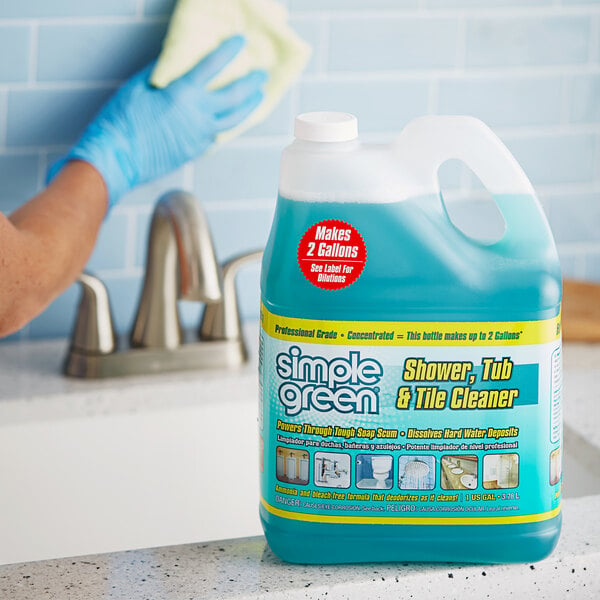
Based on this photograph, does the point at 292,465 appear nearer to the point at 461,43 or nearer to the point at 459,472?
the point at 459,472

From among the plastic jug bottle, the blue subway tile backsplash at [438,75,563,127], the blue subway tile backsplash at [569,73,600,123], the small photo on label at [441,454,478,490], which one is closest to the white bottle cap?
the plastic jug bottle

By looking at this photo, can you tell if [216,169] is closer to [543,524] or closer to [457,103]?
[457,103]

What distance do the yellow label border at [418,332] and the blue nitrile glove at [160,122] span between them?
57cm

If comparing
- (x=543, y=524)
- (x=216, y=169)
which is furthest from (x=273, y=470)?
(x=216, y=169)

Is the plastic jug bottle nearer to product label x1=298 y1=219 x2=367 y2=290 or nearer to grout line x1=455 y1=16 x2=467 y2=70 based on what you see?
product label x1=298 y1=219 x2=367 y2=290

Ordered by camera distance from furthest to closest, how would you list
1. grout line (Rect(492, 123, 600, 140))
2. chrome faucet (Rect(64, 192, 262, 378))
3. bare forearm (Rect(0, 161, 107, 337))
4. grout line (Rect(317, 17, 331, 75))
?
grout line (Rect(492, 123, 600, 140)) < grout line (Rect(317, 17, 331, 75)) < chrome faucet (Rect(64, 192, 262, 378)) < bare forearm (Rect(0, 161, 107, 337))

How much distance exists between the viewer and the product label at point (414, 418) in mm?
632

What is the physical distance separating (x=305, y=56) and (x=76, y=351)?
0.47 meters

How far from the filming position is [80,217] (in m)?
1.02

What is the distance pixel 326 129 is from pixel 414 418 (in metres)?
0.20

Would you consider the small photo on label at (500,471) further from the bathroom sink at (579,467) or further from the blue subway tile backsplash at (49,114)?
the blue subway tile backsplash at (49,114)

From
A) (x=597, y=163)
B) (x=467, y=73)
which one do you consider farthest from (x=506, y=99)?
(x=597, y=163)

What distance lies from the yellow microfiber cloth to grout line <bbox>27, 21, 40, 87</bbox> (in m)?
0.14

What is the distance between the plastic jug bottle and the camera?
0.62m
